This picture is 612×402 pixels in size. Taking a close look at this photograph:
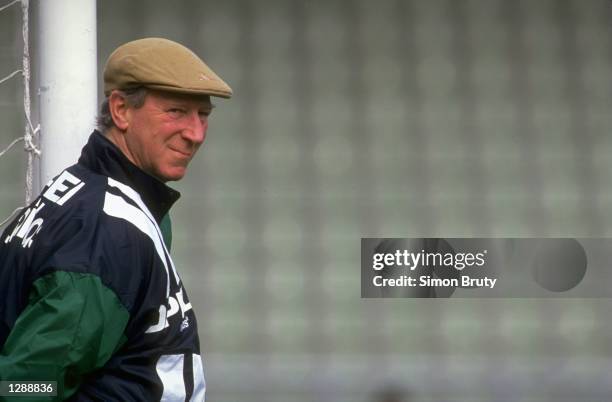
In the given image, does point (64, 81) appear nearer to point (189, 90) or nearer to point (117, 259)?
point (189, 90)

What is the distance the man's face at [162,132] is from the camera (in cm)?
224

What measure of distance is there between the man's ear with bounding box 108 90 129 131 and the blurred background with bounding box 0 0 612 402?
2.93 metres

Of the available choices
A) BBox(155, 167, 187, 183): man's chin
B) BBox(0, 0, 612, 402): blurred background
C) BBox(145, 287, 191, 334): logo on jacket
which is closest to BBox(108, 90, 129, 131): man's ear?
BBox(155, 167, 187, 183): man's chin

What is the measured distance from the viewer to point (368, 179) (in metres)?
5.18

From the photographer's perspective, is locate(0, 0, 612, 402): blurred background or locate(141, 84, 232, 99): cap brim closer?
locate(141, 84, 232, 99): cap brim

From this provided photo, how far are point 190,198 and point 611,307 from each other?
1.91m

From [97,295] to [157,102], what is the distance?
0.42 m

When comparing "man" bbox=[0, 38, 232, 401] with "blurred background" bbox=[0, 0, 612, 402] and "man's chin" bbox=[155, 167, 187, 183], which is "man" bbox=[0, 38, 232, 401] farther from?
"blurred background" bbox=[0, 0, 612, 402]

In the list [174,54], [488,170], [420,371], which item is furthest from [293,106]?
[174,54]

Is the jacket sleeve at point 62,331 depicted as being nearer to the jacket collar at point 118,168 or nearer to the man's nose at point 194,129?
the jacket collar at point 118,168

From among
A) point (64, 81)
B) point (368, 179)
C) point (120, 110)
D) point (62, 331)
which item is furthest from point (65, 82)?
point (368, 179)

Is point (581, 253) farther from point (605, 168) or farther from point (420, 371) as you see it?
point (420, 371)

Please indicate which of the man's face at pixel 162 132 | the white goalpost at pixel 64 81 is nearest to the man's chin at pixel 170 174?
the man's face at pixel 162 132

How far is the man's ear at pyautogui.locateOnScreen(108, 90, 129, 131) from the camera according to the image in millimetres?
2244
